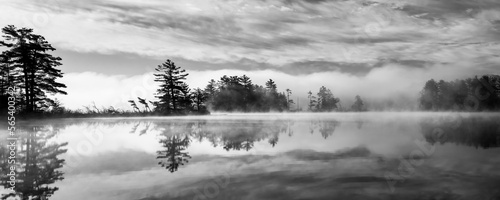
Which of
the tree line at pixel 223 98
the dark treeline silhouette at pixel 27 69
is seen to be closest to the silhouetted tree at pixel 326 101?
the tree line at pixel 223 98

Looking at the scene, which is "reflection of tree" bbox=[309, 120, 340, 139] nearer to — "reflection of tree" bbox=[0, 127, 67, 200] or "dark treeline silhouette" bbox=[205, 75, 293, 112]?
"reflection of tree" bbox=[0, 127, 67, 200]

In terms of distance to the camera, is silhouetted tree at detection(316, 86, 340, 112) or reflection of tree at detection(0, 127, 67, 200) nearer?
reflection of tree at detection(0, 127, 67, 200)

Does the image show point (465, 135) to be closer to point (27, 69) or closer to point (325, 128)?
point (325, 128)

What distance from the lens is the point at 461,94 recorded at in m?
117

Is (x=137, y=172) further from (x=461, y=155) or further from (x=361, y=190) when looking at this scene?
(x=461, y=155)

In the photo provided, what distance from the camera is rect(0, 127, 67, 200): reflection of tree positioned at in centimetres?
580

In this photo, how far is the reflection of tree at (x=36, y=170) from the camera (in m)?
5.80

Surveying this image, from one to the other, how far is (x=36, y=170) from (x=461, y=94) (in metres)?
134

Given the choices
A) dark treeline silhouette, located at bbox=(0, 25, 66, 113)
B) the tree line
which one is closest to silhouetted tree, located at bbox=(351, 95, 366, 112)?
the tree line

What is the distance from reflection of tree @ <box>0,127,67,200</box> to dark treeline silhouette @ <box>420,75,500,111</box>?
401 feet

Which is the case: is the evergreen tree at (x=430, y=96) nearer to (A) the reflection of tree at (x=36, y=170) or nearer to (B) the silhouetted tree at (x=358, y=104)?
(B) the silhouetted tree at (x=358, y=104)

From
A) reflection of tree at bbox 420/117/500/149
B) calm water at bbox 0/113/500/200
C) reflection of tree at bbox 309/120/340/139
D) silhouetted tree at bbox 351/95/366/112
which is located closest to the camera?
calm water at bbox 0/113/500/200

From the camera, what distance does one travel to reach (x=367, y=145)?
38.9 feet

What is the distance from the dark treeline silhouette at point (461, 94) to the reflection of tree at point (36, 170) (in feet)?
401
